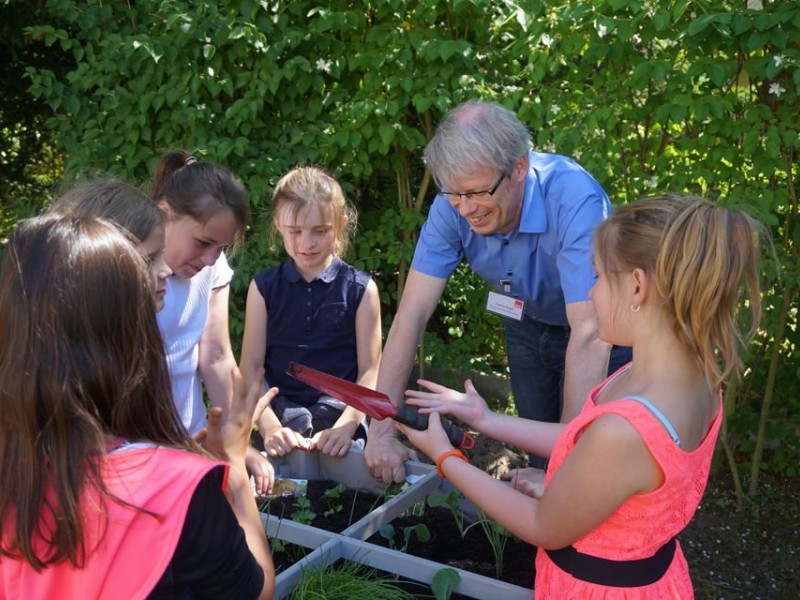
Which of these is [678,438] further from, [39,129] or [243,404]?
[39,129]

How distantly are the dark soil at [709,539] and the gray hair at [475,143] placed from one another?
1.00 m

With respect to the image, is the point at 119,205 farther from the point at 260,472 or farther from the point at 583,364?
the point at 583,364

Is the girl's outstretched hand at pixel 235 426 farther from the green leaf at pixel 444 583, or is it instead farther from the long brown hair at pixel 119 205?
the green leaf at pixel 444 583

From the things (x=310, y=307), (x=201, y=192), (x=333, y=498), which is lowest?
(x=333, y=498)

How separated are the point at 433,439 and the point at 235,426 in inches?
19.0

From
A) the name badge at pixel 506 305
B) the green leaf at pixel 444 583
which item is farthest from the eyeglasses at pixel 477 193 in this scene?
the green leaf at pixel 444 583

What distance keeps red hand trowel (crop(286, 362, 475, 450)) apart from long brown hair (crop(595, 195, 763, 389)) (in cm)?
61

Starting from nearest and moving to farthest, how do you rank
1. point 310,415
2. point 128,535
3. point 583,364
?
point 128,535
point 583,364
point 310,415

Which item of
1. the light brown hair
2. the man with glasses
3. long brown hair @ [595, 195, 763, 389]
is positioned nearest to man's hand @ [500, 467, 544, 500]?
the man with glasses

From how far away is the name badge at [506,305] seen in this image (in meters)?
2.75

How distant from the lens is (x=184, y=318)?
8.20ft

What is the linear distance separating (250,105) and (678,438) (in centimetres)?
334

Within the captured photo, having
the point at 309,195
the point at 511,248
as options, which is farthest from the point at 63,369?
the point at 309,195

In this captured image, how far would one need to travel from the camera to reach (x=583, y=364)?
212 cm
